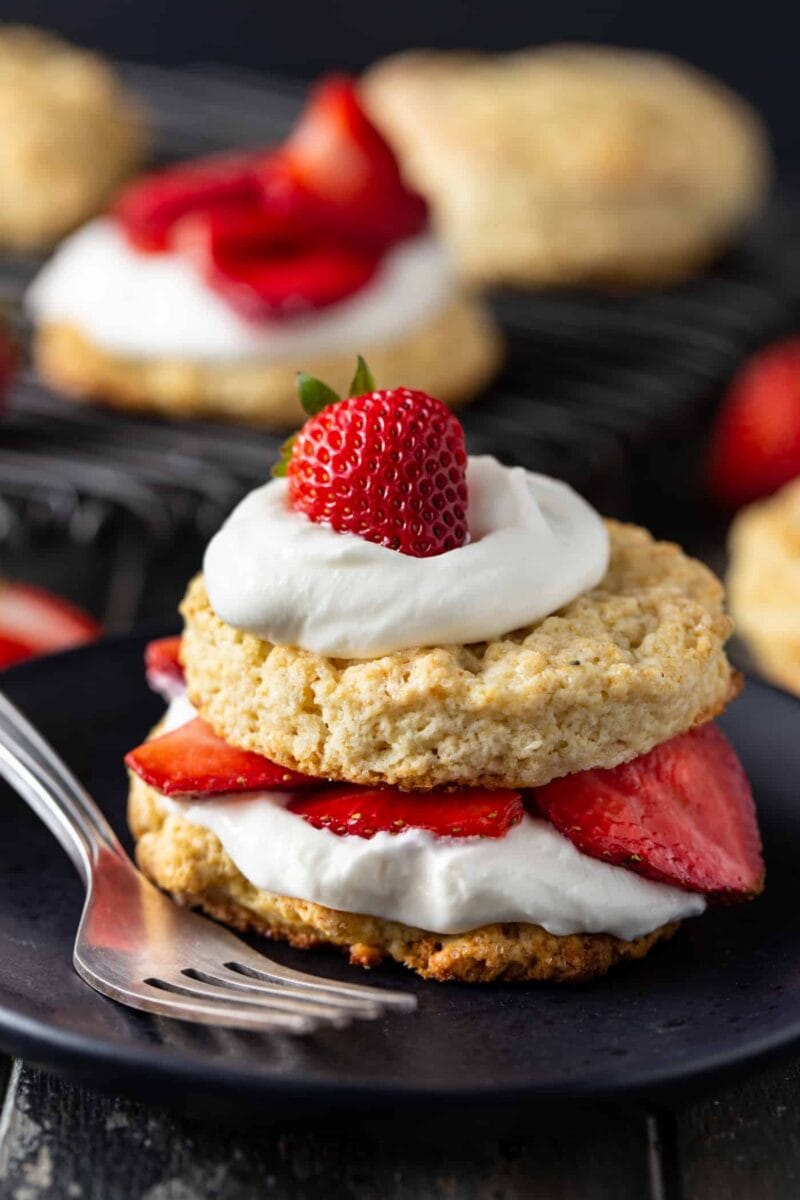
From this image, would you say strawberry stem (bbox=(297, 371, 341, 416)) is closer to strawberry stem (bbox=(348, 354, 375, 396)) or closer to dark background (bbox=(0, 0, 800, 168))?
strawberry stem (bbox=(348, 354, 375, 396))

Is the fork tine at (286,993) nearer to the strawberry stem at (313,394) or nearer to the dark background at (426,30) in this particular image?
the strawberry stem at (313,394)

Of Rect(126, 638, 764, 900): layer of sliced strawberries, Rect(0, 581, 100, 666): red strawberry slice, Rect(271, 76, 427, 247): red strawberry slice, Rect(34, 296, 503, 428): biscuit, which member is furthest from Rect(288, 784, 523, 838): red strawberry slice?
Rect(271, 76, 427, 247): red strawberry slice

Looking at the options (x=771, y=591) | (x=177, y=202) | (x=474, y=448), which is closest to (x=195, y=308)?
(x=177, y=202)

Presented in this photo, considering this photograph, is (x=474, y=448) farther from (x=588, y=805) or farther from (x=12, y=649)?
(x=588, y=805)

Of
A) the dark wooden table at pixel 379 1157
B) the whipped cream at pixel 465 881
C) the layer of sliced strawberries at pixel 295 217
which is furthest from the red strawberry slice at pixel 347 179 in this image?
the dark wooden table at pixel 379 1157

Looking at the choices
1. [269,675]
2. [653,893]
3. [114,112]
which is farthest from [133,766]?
[114,112]

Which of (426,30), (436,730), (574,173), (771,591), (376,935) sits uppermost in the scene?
(436,730)
